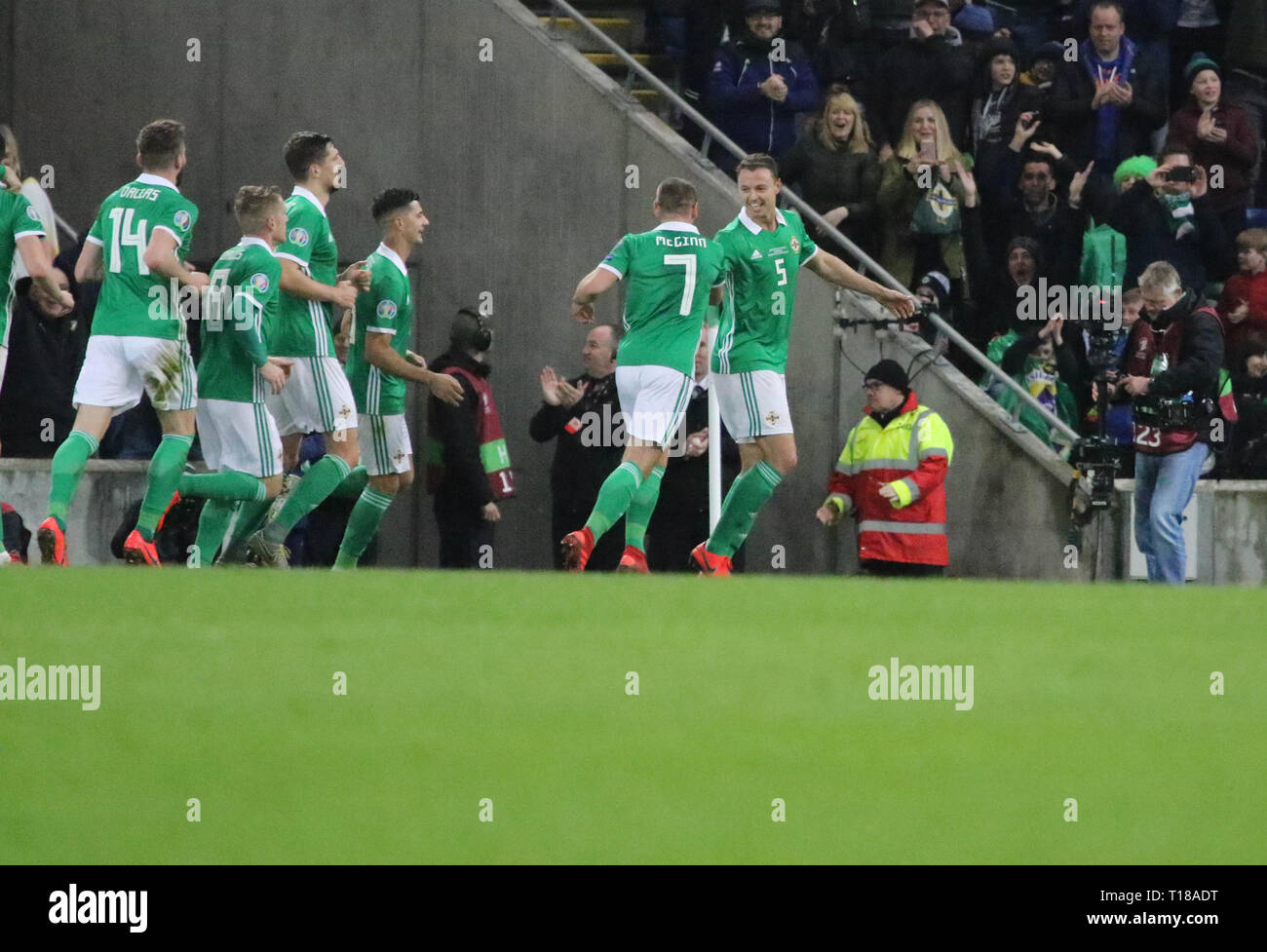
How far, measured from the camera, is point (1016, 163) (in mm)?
17172

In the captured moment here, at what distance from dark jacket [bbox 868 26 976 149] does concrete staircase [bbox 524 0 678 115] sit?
1903mm

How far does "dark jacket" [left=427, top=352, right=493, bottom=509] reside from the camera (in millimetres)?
15031

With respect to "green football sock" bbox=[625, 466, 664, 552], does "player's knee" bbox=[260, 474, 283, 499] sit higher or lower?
higher

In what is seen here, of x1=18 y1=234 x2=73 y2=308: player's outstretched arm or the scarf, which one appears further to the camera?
the scarf

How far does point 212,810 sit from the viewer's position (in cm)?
529

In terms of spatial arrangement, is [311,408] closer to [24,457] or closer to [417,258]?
[24,457]

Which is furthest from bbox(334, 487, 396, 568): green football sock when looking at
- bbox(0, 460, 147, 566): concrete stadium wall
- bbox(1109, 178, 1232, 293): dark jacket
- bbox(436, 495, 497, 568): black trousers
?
bbox(1109, 178, 1232, 293): dark jacket

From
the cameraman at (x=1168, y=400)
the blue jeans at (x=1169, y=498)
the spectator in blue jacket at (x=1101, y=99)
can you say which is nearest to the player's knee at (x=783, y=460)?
the cameraman at (x=1168, y=400)

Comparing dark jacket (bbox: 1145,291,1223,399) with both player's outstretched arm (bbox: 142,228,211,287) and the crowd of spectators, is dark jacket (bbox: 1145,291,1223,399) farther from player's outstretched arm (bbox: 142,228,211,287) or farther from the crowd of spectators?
player's outstretched arm (bbox: 142,228,211,287)

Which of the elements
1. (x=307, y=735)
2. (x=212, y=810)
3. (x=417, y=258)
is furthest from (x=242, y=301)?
(x=212, y=810)

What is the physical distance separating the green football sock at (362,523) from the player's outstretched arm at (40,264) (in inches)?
82.7

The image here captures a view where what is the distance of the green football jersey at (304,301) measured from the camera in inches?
517

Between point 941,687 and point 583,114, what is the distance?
10563mm
